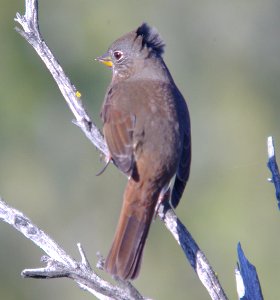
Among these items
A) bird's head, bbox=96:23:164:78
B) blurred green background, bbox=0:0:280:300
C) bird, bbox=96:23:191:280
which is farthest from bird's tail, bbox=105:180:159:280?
blurred green background, bbox=0:0:280:300

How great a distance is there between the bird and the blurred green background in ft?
11.8

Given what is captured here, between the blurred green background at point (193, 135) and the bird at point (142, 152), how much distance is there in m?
3.60

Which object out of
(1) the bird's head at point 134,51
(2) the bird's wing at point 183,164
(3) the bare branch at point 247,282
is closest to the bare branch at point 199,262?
(3) the bare branch at point 247,282

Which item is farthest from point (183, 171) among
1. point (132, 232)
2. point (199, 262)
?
point (199, 262)

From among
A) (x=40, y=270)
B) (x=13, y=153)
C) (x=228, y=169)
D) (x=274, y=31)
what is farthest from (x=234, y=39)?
(x=40, y=270)

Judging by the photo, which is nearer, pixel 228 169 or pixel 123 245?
pixel 123 245

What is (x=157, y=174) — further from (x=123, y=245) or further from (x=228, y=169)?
(x=228, y=169)

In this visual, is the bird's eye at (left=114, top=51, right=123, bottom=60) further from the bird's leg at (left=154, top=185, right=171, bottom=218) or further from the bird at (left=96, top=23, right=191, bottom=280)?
the bird's leg at (left=154, top=185, right=171, bottom=218)

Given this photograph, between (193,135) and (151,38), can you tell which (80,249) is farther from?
(193,135)

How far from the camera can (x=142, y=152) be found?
4.84 meters

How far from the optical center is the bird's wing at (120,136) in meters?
4.79

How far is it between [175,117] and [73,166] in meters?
5.33

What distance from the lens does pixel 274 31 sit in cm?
1175

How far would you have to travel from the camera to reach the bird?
15.1ft
